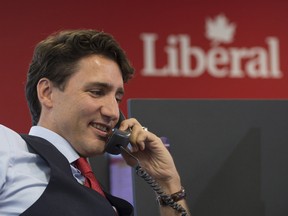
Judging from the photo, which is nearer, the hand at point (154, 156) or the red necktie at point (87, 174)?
the red necktie at point (87, 174)

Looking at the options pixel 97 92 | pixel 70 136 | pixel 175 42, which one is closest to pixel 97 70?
pixel 97 92

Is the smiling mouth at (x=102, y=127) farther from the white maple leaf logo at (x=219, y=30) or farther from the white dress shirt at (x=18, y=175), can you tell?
the white maple leaf logo at (x=219, y=30)

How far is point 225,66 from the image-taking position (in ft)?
10.1

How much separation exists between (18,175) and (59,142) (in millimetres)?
190

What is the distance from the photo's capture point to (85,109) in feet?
4.85

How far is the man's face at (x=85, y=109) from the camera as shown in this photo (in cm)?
148

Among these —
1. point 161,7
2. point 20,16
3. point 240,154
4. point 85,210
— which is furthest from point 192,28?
point 85,210

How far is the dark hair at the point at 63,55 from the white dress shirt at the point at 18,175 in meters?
0.20

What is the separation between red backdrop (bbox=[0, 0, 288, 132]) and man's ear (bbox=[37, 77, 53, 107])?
1311mm

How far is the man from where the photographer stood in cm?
130

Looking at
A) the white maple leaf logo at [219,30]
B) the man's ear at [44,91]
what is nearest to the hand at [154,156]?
the man's ear at [44,91]

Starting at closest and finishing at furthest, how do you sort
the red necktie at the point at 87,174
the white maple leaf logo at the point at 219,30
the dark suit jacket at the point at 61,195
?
the dark suit jacket at the point at 61,195, the red necktie at the point at 87,174, the white maple leaf logo at the point at 219,30

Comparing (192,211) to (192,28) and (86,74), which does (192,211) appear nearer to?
(86,74)

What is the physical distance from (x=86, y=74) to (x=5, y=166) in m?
0.35
